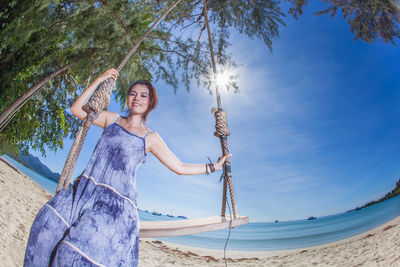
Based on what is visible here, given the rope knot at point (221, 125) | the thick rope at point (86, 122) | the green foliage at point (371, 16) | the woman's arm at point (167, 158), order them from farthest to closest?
1. the green foliage at point (371, 16)
2. the rope knot at point (221, 125)
3. the woman's arm at point (167, 158)
4. the thick rope at point (86, 122)

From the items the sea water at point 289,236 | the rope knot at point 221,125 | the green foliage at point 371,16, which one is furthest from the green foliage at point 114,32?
the sea water at point 289,236

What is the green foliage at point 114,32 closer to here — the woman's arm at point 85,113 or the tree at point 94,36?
the tree at point 94,36

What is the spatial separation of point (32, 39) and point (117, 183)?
261 centimetres

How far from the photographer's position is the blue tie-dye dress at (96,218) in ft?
2.37

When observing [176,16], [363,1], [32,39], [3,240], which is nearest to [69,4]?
[32,39]

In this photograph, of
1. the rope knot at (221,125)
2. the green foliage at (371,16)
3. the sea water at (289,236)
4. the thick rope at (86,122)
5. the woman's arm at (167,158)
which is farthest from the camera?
the sea water at (289,236)

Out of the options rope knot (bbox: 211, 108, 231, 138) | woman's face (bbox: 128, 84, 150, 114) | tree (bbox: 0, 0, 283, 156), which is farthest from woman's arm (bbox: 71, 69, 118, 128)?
tree (bbox: 0, 0, 283, 156)

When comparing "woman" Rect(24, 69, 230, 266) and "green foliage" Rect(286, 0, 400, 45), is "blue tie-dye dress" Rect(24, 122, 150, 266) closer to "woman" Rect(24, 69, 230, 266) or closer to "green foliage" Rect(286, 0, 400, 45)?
"woman" Rect(24, 69, 230, 266)

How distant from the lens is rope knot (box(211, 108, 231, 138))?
56.6 inches

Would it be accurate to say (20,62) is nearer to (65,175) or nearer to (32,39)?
(32,39)

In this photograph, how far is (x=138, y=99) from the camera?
1143mm

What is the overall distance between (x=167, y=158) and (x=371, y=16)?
3.54 m

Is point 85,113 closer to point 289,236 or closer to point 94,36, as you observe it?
point 94,36

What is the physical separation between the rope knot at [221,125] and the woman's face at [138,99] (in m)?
0.51
